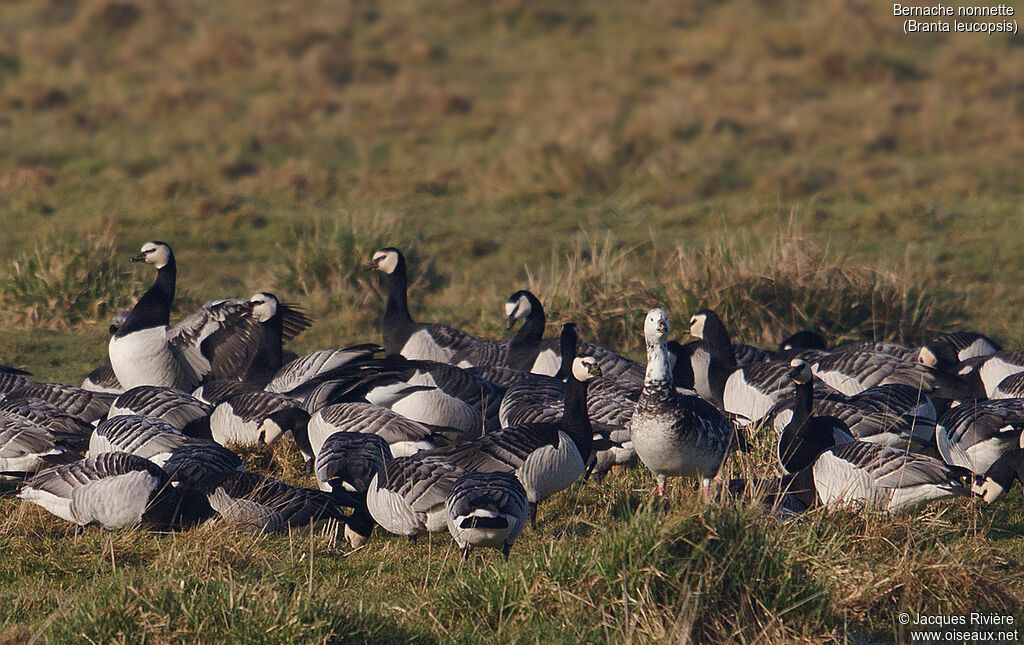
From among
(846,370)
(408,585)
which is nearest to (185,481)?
(408,585)

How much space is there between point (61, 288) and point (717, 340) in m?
7.72

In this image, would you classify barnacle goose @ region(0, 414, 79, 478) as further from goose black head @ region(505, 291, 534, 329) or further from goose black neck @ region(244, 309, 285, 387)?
goose black head @ region(505, 291, 534, 329)

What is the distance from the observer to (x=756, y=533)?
5746 millimetres

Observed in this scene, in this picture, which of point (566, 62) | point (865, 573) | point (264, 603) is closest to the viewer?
point (264, 603)

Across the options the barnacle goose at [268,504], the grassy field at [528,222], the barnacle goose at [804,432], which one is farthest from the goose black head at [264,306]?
the barnacle goose at [804,432]

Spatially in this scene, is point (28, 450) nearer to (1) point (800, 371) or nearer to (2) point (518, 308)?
(2) point (518, 308)

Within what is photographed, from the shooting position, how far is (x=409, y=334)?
40.4 ft

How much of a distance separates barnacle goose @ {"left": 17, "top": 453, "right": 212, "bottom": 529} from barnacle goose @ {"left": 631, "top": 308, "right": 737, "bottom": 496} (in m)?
2.95

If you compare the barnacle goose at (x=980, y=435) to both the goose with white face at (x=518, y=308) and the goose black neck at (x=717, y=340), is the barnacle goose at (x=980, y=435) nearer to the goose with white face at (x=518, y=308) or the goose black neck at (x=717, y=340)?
the goose black neck at (x=717, y=340)

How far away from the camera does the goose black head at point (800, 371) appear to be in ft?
29.2

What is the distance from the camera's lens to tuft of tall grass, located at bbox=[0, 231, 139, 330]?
13.7 metres

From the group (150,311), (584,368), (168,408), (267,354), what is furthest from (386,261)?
(584,368)

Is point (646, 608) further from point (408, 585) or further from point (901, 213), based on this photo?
point (901, 213)

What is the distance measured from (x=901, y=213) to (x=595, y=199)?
16.7 feet
